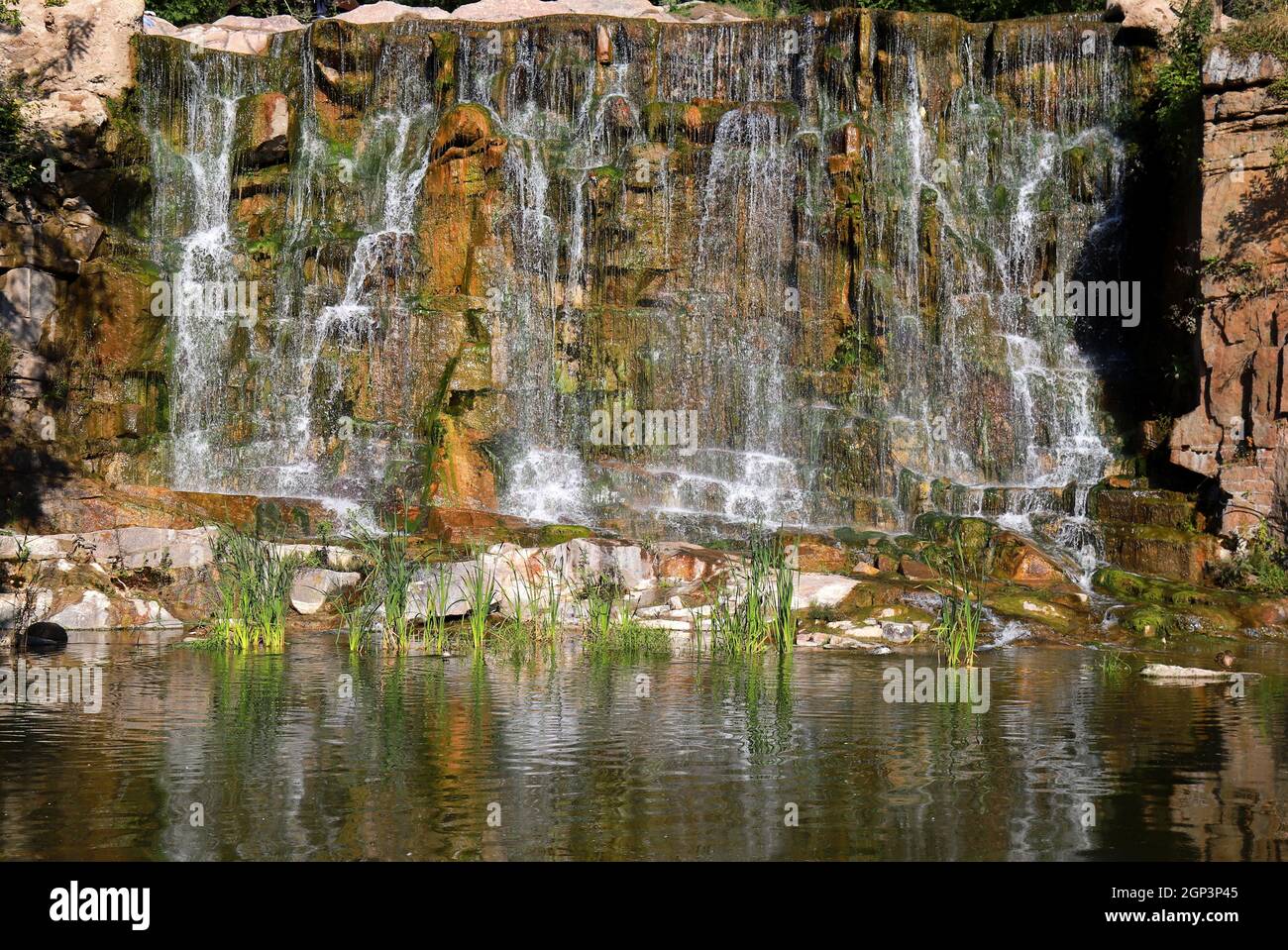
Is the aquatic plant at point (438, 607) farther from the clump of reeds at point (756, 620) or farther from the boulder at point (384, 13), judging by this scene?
the boulder at point (384, 13)

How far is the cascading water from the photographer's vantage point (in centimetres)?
2277

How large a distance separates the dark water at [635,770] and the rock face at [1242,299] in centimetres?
909

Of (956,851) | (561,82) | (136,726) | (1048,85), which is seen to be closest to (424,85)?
(561,82)

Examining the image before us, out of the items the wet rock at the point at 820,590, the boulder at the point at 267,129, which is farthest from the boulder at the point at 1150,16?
the boulder at the point at 267,129

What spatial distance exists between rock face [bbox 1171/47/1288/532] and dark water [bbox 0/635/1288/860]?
9095 millimetres

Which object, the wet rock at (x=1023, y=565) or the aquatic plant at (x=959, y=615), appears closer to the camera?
the aquatic plant at (x=959, y=615)

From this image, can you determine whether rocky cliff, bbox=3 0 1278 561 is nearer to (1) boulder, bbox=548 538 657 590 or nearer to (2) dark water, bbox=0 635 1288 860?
(1) boulder, bbox=548 538 657 590

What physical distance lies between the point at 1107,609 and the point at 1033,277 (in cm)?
979

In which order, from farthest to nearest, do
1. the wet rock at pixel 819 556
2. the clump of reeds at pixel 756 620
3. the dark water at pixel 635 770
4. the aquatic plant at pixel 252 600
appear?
1. the wet rock at pixel 819 556
2. the aquatic plant at pixel 252 600
3. the clump of reeds at pixel 756 620
4. the dark water at pixel 635 770

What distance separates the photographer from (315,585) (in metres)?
16.2

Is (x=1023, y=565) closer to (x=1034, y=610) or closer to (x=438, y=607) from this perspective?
(x=1034, y=610)

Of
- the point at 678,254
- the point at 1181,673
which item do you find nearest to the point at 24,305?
the point at 678,254

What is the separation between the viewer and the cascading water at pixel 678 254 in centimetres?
2277
